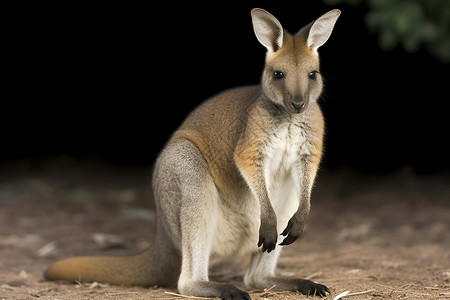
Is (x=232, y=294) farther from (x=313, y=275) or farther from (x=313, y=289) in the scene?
(x=313, y=275)

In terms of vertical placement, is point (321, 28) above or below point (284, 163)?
above

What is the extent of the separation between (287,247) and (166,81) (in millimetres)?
6702

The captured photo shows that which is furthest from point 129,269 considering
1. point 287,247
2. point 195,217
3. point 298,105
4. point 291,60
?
point 287,247

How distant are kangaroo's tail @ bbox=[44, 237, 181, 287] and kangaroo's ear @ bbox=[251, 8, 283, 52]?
1712 millimetres

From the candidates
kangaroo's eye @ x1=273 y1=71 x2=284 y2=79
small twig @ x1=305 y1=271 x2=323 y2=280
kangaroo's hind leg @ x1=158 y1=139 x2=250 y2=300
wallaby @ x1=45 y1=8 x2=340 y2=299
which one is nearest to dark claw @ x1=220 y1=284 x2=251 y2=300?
wallaby @ x1=45 y1=8 x2=340 y2=299

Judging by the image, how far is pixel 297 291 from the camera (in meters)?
4.40

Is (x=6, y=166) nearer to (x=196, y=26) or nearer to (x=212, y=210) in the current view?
(x=196, y=26)

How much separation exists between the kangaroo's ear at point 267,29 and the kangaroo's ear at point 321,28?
21cm

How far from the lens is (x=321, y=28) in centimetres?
424

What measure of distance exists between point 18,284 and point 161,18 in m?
8.09

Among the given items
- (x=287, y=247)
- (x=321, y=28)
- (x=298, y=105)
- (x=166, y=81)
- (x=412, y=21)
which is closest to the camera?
(x=298, y=105)

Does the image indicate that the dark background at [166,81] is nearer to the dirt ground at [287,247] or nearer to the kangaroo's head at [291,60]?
the dirt ground at [287,247]

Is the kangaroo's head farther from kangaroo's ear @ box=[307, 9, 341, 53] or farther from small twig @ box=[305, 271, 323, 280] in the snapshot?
small twig @ box=[305, 271, 323, 280]

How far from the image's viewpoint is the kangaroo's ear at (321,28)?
13.8 feet
